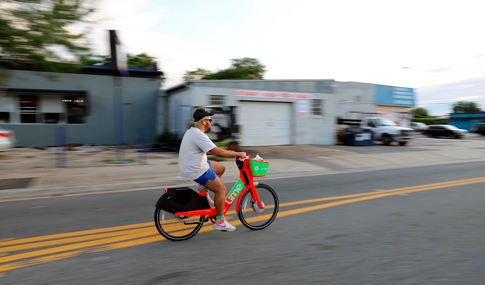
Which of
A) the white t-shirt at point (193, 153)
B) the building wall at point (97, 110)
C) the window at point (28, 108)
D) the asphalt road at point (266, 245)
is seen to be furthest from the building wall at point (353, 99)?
the white t-shirt at point (193, 153)

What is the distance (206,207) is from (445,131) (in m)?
34.5

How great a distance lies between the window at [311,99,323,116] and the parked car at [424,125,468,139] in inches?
766

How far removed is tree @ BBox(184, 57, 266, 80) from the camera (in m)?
44.2

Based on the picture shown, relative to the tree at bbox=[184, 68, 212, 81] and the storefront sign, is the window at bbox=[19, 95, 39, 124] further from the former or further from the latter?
the tree at bbox=[184, 68, 212, 81]

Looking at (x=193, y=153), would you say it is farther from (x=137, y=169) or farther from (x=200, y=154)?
(x=137, y=169)

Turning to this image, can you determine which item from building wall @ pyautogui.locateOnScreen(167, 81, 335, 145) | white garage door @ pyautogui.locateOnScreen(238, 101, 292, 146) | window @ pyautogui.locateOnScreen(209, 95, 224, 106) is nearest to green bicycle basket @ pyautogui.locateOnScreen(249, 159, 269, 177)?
building wall @ pyautogui.locateOnScreen(167, 81, 335, 145)

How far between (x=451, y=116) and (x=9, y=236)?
58350 millimetres

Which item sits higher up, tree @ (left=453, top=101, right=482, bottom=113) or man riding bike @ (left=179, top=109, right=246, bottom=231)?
tree @ (left=453, top=101, right=482, bottom=113)

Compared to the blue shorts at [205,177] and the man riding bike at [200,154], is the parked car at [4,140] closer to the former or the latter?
the man riding bike at [200,154]

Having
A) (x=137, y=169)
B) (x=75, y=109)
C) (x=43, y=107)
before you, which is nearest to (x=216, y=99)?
(x=137, y=169)

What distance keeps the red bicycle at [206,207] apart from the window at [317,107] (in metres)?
15.6

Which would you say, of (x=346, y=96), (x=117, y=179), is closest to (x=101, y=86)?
(x=117, y=179)

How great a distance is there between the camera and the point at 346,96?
28.0 metres

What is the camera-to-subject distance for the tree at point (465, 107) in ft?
302
